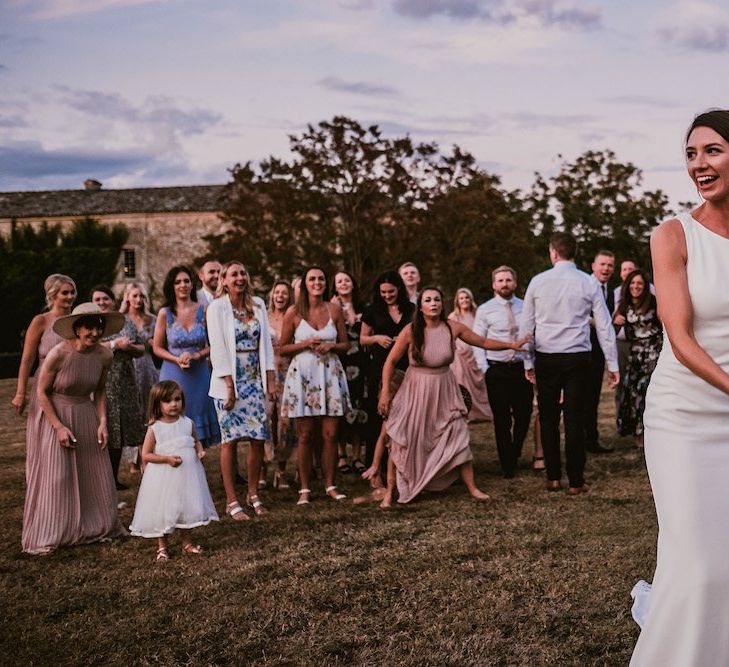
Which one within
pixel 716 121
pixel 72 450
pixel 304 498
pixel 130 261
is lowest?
pixel 304 498

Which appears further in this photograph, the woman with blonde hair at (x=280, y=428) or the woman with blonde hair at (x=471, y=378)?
the woman with blonde hair at (x=471, y=378)

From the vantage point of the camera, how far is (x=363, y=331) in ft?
31.4

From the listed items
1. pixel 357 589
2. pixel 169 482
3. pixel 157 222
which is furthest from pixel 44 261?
pixel 357 589

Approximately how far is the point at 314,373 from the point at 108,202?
56.0 metres

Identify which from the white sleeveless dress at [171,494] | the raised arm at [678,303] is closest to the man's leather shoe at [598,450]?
the white sleeveless dress at [171,494]

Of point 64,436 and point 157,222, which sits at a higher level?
point 157,222

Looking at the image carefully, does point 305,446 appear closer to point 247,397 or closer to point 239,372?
point 247,397

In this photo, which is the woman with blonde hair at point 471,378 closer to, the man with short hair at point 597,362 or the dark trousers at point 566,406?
the man with short hair at point 597,362

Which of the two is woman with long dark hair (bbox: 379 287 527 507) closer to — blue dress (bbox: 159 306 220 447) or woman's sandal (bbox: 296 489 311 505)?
woman's sandal (bbox: 296 489 311 505)

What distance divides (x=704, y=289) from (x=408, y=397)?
18.9 ft

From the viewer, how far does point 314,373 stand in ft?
29.1

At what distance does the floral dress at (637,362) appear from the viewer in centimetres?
1063

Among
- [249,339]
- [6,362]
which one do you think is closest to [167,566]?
[249,339]

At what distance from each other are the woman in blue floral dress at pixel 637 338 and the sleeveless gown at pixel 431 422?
2.84 meters
